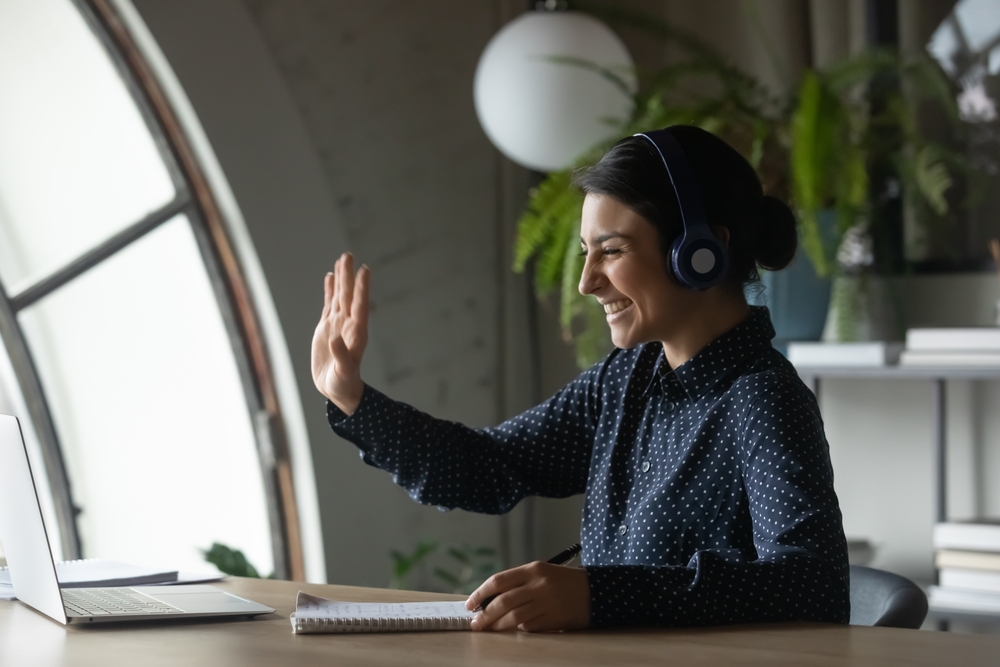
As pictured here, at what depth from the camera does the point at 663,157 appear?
53.3 inches

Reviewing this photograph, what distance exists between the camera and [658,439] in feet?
4.76

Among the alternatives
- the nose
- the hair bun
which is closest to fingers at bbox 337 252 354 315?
the nose

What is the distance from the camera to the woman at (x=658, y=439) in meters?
1.08

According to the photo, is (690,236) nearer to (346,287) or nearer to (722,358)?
(722,358)

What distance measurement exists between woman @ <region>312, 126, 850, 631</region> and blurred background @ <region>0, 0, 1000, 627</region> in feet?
3.42

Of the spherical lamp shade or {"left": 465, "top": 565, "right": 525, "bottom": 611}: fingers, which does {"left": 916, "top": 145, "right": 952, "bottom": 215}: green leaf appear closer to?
the spherical lamp shade

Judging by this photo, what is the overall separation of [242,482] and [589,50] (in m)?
1.48

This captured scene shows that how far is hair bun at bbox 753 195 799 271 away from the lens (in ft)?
4.83

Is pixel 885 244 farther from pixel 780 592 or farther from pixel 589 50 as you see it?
pixel 780 592

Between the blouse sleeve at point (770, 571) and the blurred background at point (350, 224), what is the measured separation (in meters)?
1.32

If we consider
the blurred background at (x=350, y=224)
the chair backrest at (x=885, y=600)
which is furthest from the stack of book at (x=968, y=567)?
the chair backrest at (x=885, y=600)

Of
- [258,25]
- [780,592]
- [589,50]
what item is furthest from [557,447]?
[258,25]

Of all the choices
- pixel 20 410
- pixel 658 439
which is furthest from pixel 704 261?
pixel 20 410

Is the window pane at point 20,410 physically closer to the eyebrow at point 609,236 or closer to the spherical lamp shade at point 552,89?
the spherical lamp shade at point 552,89
